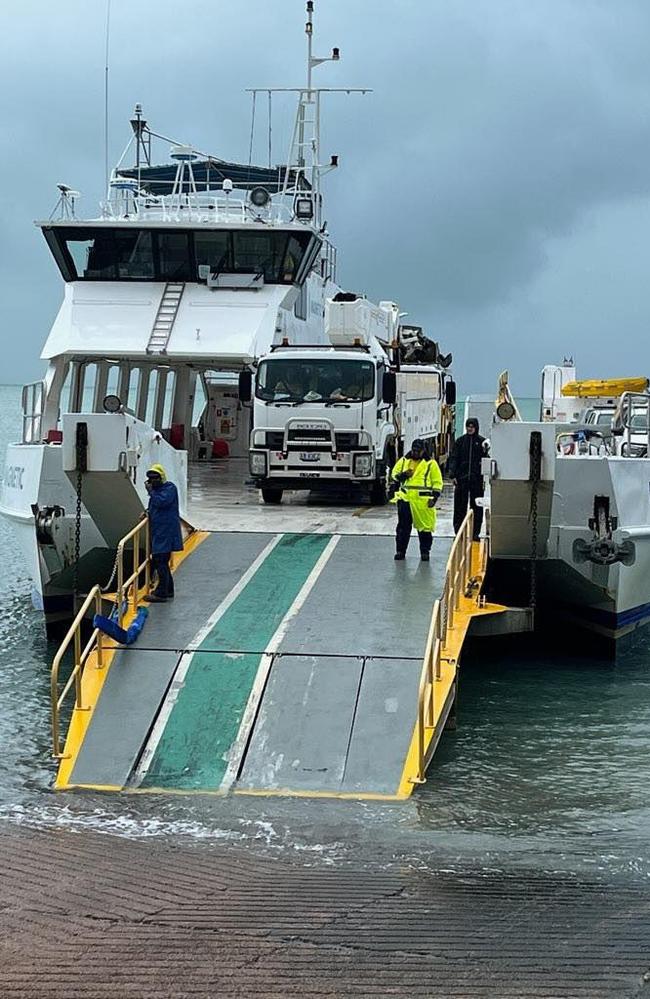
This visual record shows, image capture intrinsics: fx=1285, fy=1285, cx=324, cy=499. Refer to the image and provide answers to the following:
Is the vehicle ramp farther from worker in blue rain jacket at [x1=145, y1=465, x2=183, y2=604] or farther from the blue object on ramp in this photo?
worker in blue rain jacket at [x1=145, y1=465, x2=183, y2=604]

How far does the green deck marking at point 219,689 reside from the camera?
31.4ft

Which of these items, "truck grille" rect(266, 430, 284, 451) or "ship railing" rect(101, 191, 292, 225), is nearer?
"truck grille" rect(266, 430, 284, 451)

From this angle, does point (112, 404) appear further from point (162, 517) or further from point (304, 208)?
point (304, 208)

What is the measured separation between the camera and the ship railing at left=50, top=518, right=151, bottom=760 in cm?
967

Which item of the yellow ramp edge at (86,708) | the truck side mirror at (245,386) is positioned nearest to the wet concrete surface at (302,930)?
the yellow ramp edge at (86,708)

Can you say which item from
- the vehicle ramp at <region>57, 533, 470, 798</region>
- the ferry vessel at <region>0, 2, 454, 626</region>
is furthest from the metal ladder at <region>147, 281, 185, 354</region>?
the vehicle ramp at <region>57, 533, 470, 798</region>

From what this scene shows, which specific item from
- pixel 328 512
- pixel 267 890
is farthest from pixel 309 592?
pixel 267 890

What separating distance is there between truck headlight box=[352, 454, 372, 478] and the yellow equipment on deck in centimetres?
943

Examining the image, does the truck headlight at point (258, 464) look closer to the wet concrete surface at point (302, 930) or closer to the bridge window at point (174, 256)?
the bridge window at point (174, 256)

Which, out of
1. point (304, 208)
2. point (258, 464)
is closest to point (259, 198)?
point (304, 208)

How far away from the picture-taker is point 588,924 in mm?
6074

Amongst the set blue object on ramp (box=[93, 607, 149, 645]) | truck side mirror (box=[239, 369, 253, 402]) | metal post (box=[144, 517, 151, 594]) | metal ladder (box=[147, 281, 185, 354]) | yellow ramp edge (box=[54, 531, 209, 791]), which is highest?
metal ladder (box=[147, 281, 185, 354])

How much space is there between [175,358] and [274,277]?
2.81 meters

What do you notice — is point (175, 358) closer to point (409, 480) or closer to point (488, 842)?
point (409, 480)
